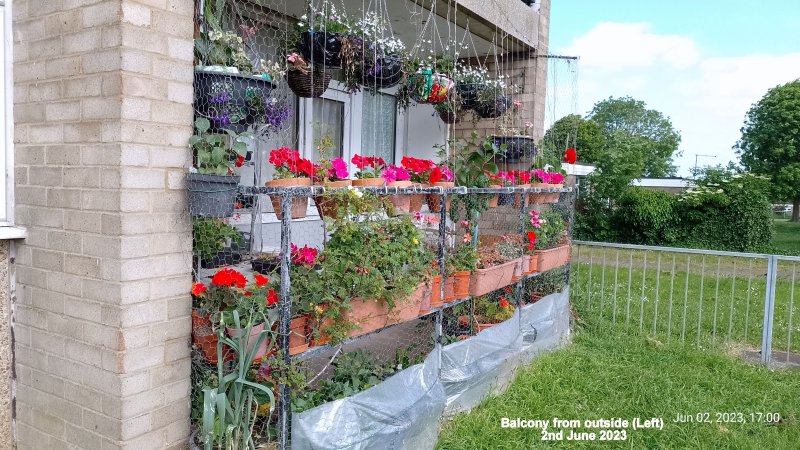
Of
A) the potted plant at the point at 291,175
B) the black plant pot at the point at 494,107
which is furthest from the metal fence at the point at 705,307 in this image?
the potted plant at the point at 291,175

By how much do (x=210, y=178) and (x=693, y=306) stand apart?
6.68m

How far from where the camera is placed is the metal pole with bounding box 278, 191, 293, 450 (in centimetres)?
267

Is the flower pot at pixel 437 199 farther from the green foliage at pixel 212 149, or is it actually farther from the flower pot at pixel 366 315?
the green foliage at pixel 212 149

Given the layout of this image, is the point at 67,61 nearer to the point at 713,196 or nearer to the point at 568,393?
the point at 568,393

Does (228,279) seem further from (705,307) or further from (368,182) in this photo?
(705,307)

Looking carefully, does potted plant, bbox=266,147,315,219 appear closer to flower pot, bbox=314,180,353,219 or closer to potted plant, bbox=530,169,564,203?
flower pot, bbox=314,180,353,219

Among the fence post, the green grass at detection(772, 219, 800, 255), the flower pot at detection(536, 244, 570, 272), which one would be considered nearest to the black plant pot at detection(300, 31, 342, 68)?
the flower pot at detection(536, 244, 570, 272)

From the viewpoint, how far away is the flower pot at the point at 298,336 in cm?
279

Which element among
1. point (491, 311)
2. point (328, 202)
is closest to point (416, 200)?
point (328, 202)

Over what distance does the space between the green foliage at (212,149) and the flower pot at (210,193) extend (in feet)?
0.20

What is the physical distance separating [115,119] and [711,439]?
3.83m

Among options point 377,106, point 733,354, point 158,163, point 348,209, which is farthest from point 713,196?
point 158,163

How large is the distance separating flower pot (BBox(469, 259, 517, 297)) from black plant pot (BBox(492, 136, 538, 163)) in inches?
53.5

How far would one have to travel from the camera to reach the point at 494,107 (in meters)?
5.57
